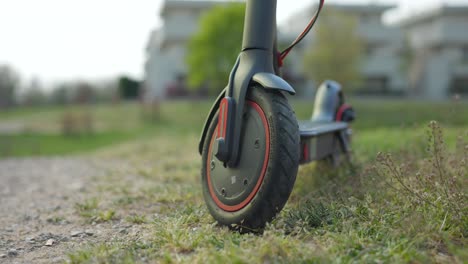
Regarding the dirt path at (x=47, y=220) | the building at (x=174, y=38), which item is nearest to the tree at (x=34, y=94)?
the building at (x=174, y=38)

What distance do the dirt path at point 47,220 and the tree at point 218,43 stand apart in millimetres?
16379

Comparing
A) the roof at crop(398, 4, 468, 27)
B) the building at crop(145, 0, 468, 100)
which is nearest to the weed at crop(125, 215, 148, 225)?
the building at crop(145, 0, 468, 100)

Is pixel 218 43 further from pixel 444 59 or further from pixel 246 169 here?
pixel 444 59

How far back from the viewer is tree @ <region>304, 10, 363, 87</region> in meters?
21.4

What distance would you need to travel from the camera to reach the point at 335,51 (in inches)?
843

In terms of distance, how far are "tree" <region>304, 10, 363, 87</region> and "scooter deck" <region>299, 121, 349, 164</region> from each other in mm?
17835

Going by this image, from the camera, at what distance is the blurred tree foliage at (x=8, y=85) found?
110ft

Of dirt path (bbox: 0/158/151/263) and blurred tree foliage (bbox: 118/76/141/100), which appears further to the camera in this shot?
blurred tree foliage (bbox: 118/76/141/100)

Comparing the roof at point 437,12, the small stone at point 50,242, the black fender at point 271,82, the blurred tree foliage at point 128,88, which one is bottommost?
the small stone at point 50,242

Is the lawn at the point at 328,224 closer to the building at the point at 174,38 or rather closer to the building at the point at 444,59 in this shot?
the building at the point at 174,38

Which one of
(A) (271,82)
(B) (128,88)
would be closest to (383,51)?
(B) (128,88)

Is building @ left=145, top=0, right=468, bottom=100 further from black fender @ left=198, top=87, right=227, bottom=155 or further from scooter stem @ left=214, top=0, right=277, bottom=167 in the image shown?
scooter stem @ left=214, top=0, right=277, bottom=167

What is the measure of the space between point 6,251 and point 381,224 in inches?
82.2

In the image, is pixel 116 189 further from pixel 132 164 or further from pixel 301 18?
pixel 301 18
